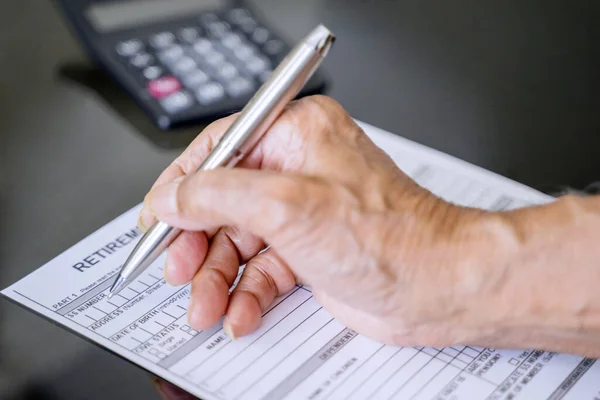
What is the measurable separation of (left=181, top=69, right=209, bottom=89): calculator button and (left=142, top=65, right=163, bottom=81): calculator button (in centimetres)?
3

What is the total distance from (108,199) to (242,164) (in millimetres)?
179

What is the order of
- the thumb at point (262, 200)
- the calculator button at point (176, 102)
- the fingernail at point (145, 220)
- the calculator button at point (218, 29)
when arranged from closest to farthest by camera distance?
the thumb at point (262, 200), the fingernail at point (145, 220), the calculator button at point (176, 102), the calculator button at point (218, 29)

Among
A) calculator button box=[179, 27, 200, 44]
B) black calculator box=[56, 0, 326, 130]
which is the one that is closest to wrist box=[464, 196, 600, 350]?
black calculator box=[56, 0, 326, 130]

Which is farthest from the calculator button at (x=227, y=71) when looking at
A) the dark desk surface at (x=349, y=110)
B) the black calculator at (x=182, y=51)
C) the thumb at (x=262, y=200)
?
the thumb at (x=262, y=200)

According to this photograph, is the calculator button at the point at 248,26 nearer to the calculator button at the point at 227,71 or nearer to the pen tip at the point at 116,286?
the calculator button at the point at 227,71

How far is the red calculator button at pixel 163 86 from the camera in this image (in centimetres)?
75

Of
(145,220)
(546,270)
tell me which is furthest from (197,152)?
(546,270)

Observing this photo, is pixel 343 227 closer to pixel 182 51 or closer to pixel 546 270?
pixel 546 270

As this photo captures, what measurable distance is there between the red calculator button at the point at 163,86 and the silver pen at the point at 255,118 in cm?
26

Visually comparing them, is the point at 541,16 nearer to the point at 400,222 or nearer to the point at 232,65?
the point at 232,65

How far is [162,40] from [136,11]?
0.07m

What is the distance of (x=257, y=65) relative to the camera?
793 millimetres

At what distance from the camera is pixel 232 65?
79 centimetres

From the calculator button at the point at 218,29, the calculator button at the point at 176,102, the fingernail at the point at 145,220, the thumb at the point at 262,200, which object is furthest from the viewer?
the calculator button at the point at 218,29
